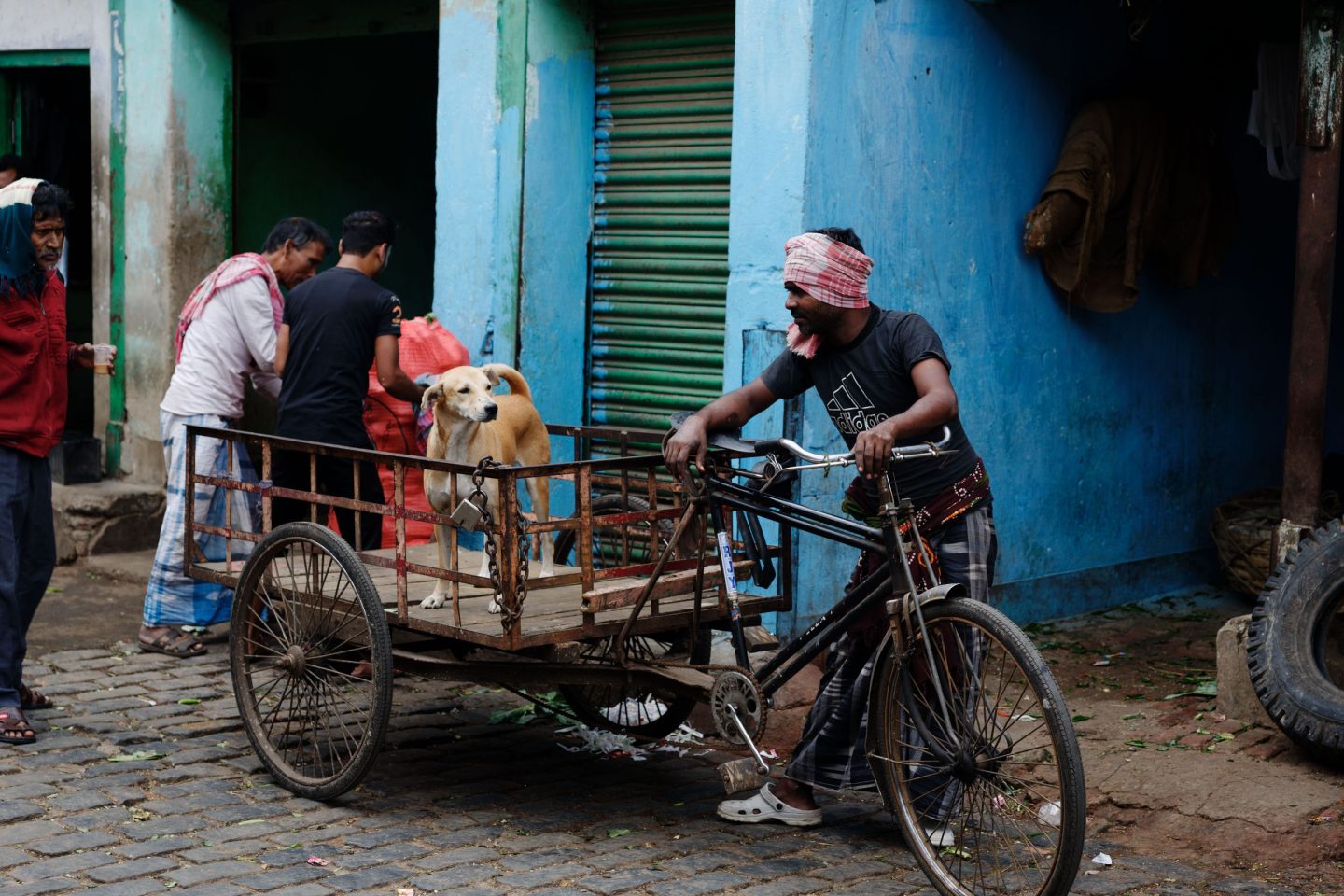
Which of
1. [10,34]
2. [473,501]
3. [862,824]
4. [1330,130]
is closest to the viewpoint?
[473,501]

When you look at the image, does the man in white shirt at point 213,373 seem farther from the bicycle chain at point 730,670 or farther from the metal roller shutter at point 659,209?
the bicycle chain at point 730,670

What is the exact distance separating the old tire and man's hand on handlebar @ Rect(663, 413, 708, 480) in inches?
90.0

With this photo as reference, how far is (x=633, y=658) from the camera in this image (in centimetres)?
523

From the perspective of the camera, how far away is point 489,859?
4699mm

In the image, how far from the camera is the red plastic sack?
7.35 m

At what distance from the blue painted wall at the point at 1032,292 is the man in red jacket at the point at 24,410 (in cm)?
279

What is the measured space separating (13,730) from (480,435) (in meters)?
2.11

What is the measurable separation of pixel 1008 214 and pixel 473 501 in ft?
12.3

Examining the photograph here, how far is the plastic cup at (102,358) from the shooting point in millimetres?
6391

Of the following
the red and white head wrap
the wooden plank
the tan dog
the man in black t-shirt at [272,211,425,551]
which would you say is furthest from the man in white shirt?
the red and white head wrap

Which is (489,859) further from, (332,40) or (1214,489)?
(332,40)

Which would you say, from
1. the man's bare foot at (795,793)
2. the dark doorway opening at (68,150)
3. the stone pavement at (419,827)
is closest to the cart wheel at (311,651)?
the stone pavement at (419,827)

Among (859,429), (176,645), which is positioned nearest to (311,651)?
(859,429)

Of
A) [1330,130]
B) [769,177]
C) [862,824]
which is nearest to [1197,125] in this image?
[1330,130]
